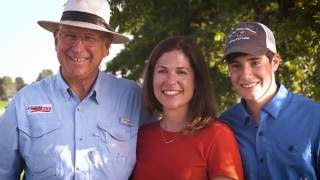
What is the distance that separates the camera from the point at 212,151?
347 centimetres

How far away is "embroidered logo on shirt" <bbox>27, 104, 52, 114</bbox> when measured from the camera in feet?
11.9

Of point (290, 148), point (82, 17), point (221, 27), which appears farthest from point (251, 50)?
point (221, 27)

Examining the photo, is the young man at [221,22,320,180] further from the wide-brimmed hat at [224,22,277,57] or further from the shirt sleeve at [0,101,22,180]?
the shirt sleeve at [0,101,22,180]

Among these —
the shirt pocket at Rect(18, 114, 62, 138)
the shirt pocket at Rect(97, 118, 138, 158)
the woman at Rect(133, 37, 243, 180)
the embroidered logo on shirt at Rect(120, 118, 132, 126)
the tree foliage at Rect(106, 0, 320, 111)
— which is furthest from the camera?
the tree foliage at Rect(106, 0, 320, 111)

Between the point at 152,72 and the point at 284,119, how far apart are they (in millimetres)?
1035

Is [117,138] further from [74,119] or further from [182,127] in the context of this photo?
[182,127]

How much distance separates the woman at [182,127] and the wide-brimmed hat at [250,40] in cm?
29

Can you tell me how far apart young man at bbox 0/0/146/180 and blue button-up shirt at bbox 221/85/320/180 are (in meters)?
0.85

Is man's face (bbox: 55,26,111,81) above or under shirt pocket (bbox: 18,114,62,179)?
above

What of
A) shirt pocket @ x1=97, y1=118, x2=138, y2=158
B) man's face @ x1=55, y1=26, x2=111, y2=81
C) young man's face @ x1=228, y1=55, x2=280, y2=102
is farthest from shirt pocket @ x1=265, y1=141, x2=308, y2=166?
man's face @ x1=55, y1=26, x2=111, y2=81

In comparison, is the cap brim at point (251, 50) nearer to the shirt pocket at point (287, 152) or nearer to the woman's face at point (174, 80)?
the woman's face at point (174, 80)

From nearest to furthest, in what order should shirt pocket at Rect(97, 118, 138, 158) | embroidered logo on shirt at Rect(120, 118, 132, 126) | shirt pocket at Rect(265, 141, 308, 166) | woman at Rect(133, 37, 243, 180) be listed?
shirt pocket at Rect(265, 141, 308, 166) < woman at Rect(133, 37, 243, 180) < shirt pocket at Rect(97, 118, 138, 158) < embroidered logo on shirt at Rect(120, 118, 132, 126)

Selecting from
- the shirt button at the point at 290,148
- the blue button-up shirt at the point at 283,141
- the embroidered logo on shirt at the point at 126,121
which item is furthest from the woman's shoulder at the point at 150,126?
the shirt button at the point at 290,148

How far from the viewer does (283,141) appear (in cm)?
339
